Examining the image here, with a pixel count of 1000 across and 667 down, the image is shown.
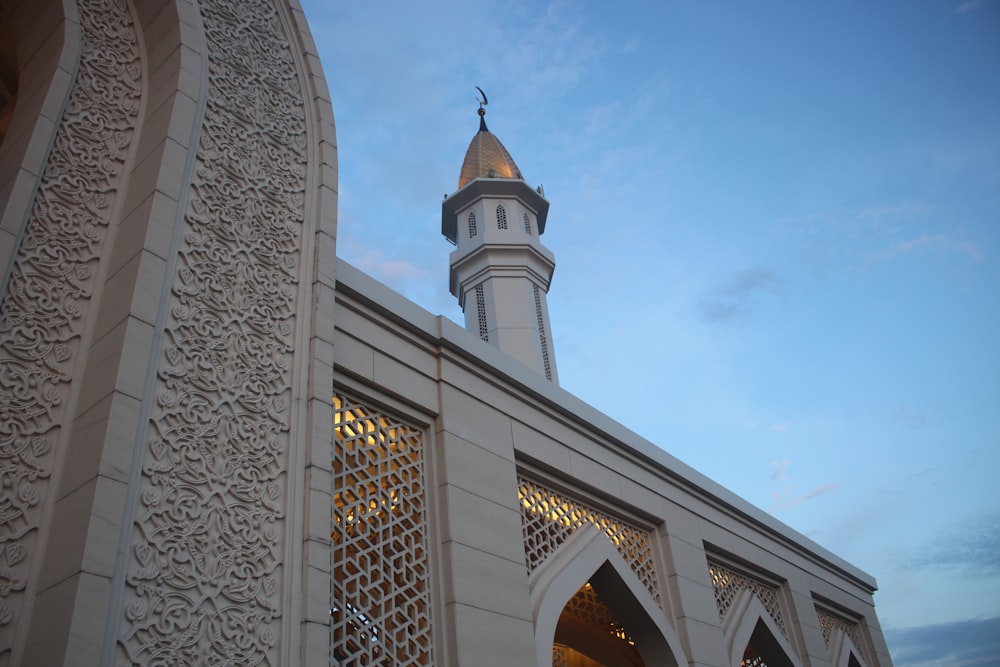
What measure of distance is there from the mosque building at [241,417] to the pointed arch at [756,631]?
0.47 metres

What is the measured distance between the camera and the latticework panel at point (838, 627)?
8008 millimetres

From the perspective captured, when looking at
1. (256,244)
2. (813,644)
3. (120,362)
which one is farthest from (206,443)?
(813,644)

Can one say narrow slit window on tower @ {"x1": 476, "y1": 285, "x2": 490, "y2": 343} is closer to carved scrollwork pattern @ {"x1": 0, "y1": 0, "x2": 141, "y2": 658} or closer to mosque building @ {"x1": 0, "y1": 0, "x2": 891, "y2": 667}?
mosque building @ {"x1": 0, "y1": 0, "x2": 891, "y2": 667}

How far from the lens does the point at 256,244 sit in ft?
12.4

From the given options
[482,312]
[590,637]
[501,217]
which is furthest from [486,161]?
[590,637]

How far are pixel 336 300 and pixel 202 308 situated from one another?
909 mm

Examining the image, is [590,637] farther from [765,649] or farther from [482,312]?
[482,312]

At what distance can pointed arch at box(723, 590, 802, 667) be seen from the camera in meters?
6.19

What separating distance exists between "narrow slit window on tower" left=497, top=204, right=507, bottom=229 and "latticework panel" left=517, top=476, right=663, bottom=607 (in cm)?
599

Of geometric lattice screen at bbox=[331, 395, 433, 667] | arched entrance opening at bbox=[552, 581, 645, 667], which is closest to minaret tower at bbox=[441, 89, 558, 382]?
arched entrance opening at bbox=[552, 581, 645, 667]

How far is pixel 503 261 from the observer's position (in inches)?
422

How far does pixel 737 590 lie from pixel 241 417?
480 centimetres

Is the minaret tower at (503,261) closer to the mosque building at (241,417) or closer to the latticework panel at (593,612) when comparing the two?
the latticework panel at (593,612)

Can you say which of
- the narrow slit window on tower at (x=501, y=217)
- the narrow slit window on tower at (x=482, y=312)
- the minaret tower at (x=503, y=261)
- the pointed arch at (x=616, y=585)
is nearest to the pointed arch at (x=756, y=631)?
the pointed arch at (x=616, y=585)
